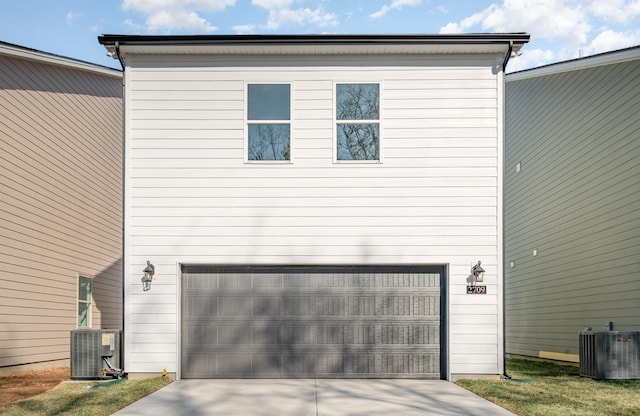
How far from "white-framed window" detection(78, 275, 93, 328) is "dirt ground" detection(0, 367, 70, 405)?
1.69 meters

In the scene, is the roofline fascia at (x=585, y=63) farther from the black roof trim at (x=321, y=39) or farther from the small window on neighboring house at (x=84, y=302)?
the small window on neighboring house at (x=84, y=302)

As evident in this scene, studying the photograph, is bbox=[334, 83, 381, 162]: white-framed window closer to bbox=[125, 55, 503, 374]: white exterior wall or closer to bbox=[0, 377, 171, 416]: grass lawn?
bbox=[125, 55, 503, 374]: white exterior wall

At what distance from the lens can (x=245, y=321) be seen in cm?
991

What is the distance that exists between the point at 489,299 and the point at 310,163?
11.6 feet

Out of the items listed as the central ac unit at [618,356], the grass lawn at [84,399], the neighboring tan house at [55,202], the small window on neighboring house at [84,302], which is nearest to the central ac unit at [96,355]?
the grass lawn at [84,399]

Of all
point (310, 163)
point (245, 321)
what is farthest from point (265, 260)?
point (310, 163)

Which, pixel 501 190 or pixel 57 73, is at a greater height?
pixel 57 73

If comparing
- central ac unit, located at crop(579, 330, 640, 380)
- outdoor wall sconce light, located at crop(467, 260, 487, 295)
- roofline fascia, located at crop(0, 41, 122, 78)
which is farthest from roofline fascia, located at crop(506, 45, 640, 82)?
roofline fascia, located at crop(0, 41, 122, 78)

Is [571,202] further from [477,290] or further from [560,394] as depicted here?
[560,394]

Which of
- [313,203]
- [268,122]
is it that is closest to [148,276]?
[313,203]

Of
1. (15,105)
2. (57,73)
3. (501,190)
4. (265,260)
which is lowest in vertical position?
(265,260)

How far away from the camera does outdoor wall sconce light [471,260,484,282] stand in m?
9.60

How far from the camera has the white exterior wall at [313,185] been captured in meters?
9.75

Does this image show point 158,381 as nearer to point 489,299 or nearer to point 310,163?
point 310,163
